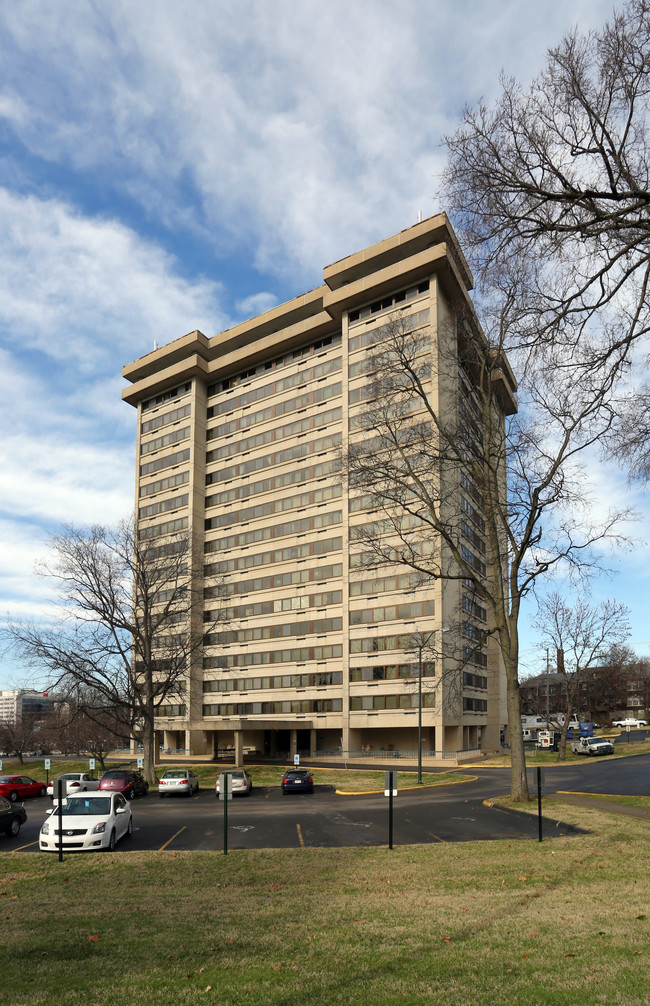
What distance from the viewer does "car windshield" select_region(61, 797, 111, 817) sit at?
58.1 ft

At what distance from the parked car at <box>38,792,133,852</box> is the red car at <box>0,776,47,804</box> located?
21890 millimetres

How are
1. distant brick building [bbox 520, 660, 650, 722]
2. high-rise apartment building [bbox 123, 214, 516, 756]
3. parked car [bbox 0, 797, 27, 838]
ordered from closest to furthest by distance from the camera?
parked car [bbox 0, 797, 27, 838] < high-rise apartment building [bbox 123, 214, 516, 756] < distant brick building [bbox 520, 660, 650, 722]

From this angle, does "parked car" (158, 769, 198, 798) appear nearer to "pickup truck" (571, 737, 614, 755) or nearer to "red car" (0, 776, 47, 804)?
"red car" (0, 776, 47, 804)

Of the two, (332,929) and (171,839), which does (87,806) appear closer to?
(171,839)

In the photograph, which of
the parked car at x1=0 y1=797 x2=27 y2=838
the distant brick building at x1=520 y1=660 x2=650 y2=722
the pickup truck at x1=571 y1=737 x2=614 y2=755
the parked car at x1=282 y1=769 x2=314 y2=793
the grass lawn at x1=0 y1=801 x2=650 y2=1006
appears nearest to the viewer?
the grass lawn at x1=0 y1=801 x2=650 y2=1006

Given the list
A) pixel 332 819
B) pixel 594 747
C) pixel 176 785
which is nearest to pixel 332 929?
pixel 332 819

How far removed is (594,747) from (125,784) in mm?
38199

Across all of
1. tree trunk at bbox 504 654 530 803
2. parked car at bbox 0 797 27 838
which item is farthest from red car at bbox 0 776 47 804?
tree trunk at bbox 504 654 530 803

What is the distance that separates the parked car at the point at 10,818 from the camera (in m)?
20.2

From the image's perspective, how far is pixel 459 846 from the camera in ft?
52.9

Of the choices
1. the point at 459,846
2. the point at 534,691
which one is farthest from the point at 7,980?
the point at 534,691

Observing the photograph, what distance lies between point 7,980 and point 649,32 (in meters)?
15.2

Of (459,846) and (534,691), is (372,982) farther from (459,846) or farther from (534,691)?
(534,691)

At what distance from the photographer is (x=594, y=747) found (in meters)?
56.4
